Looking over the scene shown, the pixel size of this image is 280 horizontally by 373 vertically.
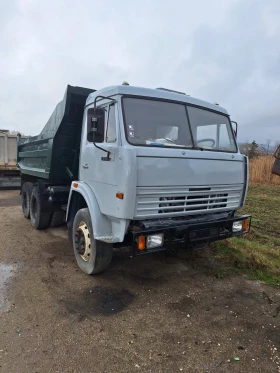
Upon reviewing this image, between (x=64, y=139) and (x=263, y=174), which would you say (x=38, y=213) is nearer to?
(x=64, y=139)

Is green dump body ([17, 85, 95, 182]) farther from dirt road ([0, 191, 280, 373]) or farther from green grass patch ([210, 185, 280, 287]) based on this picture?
green grass patch ([210, 185, 280, 287])

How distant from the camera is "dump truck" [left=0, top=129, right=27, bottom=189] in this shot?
11141mm

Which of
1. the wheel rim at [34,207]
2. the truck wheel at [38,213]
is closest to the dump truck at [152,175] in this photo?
the truck wheel at [38,213]

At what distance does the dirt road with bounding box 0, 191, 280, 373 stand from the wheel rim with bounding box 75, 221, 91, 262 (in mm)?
321

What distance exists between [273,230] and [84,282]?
181 inches

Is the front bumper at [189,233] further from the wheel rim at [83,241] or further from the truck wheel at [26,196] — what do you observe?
the truck wheel at [26,196]

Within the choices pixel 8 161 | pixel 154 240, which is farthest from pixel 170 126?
pixel 8 161

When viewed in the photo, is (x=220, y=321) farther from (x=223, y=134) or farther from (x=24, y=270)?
(x=24, y=270)

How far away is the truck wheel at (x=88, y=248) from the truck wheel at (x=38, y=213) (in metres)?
2.08

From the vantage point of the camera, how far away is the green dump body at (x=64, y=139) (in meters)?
4.57

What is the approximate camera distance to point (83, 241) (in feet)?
13.1

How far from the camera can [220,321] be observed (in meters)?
3.01

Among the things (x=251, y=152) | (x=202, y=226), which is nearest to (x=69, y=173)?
(x=202, y=226)

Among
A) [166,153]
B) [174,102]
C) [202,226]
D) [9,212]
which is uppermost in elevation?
[174,102]
